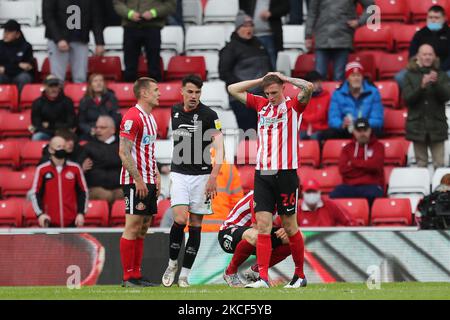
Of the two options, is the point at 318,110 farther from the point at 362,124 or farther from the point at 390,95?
the point at 390,95

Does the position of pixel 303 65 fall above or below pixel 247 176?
above

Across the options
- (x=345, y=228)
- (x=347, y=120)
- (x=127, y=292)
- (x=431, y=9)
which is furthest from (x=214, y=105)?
(x=127, y=292)

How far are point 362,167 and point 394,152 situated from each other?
111 centimetres

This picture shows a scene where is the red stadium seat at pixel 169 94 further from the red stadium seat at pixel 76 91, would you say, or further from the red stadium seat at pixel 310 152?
the red stadium seat at pixel 310 152

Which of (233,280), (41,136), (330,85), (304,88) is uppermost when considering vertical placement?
(304,88)

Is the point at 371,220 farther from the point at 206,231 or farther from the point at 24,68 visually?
the point at 24,68

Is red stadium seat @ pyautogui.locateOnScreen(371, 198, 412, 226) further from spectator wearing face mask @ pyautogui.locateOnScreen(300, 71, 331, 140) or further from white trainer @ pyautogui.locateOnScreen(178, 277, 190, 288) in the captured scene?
A: white trainer @ pyautogui.locateOnScreen(178, 277, 190, 288)

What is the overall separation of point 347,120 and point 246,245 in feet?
15.7

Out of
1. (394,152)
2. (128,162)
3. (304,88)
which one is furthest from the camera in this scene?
(394,152)

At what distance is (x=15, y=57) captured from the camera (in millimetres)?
19797

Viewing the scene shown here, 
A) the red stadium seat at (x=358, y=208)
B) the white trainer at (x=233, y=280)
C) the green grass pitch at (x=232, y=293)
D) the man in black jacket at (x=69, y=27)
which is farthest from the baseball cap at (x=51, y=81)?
the white trainer at (x=233, y=280)

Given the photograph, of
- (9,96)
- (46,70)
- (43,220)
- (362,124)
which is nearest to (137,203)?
(43,220)

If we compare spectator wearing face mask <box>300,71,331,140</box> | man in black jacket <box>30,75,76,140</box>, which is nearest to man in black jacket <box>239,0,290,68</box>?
spectator wearing face mask <box>300,71,331,140</box>

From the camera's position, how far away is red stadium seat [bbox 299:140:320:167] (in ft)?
59.9
